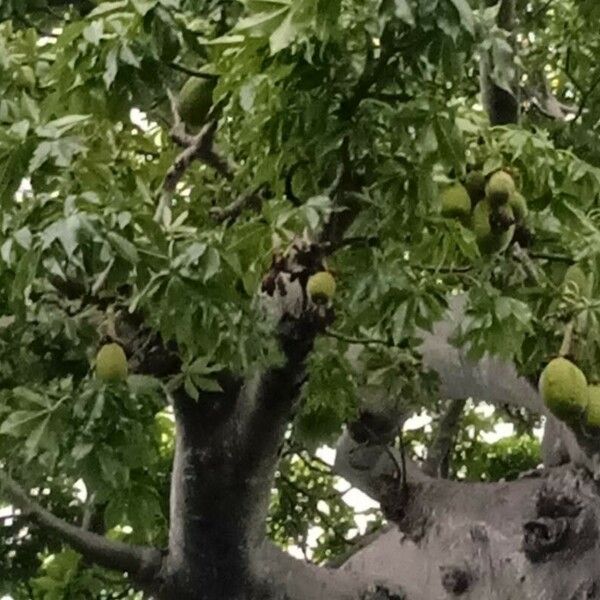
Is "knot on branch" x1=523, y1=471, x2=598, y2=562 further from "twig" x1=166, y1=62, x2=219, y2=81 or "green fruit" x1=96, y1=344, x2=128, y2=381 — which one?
"twig" x1=166, y1=62, x2=219, y2=81

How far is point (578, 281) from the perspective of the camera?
185cm

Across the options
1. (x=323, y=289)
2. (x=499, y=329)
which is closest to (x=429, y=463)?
(x=499, y=329)

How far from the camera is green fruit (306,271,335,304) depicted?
1.65m

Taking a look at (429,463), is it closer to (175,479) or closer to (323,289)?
(175,479)

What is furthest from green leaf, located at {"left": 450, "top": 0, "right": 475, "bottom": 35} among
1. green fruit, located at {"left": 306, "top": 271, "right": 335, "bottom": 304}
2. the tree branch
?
the tree branch

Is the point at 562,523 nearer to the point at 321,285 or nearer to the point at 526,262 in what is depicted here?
the point at 526,262

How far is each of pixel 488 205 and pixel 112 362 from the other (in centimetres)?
56

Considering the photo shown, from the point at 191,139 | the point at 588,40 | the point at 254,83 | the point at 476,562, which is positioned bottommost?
the point at 476,562

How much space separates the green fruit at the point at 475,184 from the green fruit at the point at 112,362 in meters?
0.53

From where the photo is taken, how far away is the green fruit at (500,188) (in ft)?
5.45

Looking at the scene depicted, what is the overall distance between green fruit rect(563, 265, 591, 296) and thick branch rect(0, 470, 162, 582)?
38.4 inches

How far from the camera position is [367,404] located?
2725mm

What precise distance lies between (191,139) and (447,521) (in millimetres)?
1394

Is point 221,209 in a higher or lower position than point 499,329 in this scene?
higher
